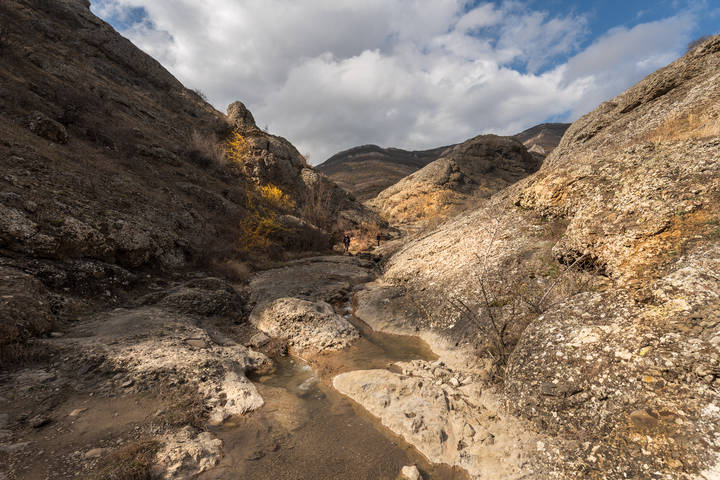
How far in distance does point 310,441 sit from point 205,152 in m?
22.2

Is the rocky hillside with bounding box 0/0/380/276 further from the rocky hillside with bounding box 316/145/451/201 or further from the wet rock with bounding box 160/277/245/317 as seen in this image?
A: the rocky hillside with bounding box 316/145/451/201

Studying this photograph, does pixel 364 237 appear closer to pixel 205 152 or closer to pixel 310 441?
pixel 205 152

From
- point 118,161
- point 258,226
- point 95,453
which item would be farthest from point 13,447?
point 118,161

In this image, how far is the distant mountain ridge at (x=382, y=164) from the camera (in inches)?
2321

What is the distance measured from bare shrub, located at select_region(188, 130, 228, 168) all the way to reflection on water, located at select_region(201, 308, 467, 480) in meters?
19.3

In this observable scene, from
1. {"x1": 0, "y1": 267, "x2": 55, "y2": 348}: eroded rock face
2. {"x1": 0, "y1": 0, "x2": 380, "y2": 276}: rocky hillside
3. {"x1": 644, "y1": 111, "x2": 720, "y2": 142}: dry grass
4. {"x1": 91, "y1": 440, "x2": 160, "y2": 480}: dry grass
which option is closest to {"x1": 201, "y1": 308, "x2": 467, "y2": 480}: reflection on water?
{"x1": 91, "y1": 440, "x2": 160, "y2": 480}: dry grass

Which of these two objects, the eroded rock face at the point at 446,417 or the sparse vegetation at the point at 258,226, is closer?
the eroded rock face at the point at 446,417

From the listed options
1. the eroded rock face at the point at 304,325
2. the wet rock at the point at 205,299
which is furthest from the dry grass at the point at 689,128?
the wet rock at the point at 205,299

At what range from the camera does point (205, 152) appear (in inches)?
858

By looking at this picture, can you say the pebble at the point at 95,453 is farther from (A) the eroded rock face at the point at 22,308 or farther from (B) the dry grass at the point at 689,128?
(B) the dry grass at the point at 689,128

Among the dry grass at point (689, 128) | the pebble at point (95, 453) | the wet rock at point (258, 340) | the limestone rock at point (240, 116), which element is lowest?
the wet rock at point (258, 340)

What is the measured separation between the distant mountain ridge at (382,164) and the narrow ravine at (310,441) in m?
42.2

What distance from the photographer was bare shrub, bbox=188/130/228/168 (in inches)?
832

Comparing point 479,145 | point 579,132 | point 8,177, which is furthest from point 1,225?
point 479,145
